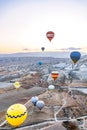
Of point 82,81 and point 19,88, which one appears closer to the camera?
point 19,88

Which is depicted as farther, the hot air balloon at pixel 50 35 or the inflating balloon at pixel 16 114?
the hot air balloon at pixel 50 35

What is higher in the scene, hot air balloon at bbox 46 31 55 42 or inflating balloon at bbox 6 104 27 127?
hot air balloon at bbox 46 31 55 42

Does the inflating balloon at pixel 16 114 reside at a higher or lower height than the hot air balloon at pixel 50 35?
lower

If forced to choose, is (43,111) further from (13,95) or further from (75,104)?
(13,95)

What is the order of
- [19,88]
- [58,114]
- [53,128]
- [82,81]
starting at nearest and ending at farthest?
1. [53,128]
2. [58,114]
3. [19,88]
4. [82,81]

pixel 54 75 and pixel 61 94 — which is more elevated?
pixel 54 75

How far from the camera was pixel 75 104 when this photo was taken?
140ft

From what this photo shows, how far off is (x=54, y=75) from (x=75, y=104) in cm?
1316

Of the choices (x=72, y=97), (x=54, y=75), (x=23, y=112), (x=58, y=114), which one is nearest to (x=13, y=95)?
(x=54, y=75)

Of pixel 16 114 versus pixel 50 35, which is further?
pixel 50 35

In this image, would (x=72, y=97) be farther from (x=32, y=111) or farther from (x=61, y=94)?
(x=32, y=111)

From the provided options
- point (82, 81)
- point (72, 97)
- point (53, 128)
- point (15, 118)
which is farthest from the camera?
point (82, 81)

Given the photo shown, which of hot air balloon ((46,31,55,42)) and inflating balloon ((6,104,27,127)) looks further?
hot air balloon ((46,31,55,42))

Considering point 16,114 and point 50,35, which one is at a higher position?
point 50,35
